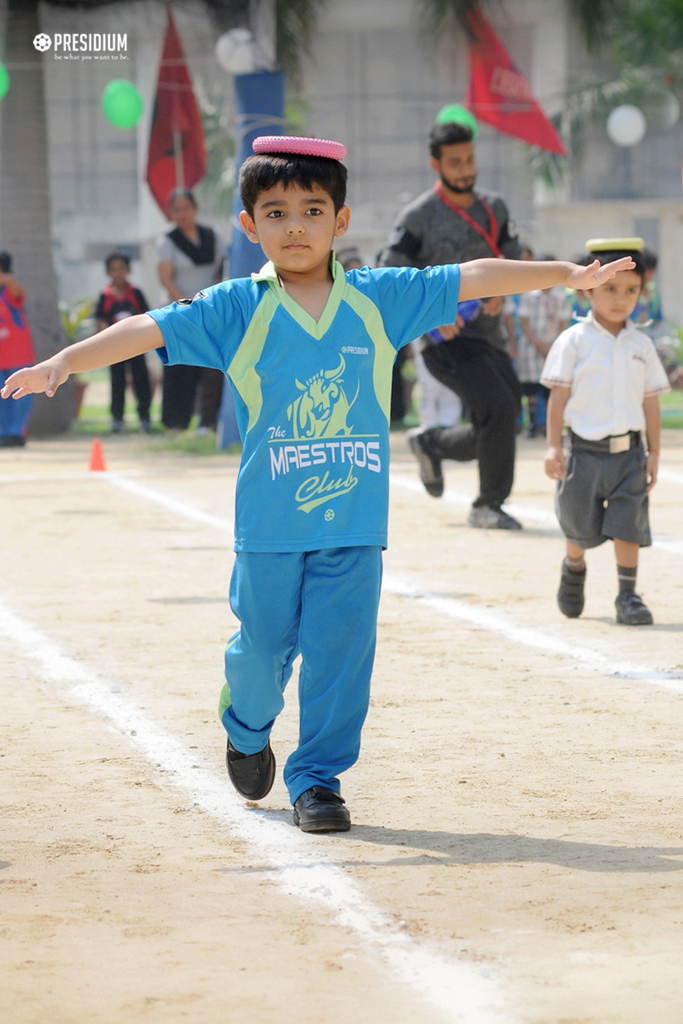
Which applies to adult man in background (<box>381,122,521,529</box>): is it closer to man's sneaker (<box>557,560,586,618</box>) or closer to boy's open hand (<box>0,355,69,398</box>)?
man's sneaker (<box>557,560,586,618</box>)

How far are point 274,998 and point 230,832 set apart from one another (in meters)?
1.12

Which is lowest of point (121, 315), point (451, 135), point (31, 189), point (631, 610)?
point (631, 610)

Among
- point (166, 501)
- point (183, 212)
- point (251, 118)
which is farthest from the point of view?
point (183, 212)

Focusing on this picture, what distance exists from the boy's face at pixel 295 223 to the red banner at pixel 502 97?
18.9 meters

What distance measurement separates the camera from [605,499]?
6715 mm

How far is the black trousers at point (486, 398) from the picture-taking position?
9.38m

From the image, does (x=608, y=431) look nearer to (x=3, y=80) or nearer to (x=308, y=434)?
(x=308, y=434)

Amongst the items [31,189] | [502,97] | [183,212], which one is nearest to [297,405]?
[183,212]

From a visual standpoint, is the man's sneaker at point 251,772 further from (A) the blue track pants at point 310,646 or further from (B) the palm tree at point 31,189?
(B) the palm tree at point 31,189

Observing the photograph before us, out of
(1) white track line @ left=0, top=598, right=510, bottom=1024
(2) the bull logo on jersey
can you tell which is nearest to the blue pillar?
(1) white track line @ left=0, top=598, right=510, bottom=1024

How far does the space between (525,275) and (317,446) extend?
67 centimetres

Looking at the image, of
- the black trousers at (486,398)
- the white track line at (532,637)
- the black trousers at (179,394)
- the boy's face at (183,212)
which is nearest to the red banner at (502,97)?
the boy's face at (183,212)

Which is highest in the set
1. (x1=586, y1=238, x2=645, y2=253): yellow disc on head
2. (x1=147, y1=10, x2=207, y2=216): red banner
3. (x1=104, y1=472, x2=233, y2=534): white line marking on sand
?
(x1=147, y1=10, x2=207, y2=216): red banner

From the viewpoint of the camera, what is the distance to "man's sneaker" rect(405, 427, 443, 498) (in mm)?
10195
